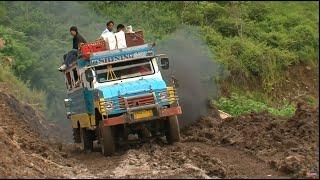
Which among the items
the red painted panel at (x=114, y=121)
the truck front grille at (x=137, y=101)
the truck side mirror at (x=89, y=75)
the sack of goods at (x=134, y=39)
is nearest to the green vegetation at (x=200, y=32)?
the sack of goods at (x=134, y=39)

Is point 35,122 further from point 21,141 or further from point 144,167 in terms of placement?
point 144,167

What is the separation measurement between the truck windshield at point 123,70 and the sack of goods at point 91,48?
479 mm

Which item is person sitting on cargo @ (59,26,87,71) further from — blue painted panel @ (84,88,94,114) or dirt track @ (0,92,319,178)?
dirt track @ (0,92,319,178)

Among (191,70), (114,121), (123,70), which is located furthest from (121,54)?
(191,70)

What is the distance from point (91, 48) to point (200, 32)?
13.0 m

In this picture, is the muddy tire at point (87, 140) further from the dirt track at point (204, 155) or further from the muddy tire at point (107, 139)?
the muddy tire at point (107, 139)

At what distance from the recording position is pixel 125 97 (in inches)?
538

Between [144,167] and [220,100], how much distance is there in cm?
1149

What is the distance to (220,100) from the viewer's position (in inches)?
876

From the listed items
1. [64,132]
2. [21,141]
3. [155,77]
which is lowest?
[64,132]

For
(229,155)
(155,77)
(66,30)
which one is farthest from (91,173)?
(66,30)

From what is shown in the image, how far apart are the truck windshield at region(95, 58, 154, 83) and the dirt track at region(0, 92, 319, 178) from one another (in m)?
1.63

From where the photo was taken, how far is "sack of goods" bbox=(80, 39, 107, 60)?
14870mm

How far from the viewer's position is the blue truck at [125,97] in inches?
536
